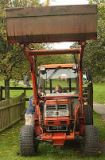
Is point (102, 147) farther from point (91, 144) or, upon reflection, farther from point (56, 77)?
point (56, 77)

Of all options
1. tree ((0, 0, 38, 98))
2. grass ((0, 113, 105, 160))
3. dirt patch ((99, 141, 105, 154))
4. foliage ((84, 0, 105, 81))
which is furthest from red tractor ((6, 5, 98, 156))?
foliage ((84, 0, 105, 81))

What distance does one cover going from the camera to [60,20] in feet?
34.3

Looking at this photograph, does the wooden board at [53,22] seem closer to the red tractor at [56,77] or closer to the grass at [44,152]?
the red tractor at [56,77]

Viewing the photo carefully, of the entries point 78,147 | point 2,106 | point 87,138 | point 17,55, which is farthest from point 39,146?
point 17,55

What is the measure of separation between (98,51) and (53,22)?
11.0 meters

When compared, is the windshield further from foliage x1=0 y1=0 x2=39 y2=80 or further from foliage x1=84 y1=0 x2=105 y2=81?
foliage x1=84 y1=0 x2=105 y2=81

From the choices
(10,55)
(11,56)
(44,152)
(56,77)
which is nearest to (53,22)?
(44,152)

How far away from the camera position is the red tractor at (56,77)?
1046 centimetres

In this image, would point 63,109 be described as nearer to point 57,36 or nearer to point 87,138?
point 87,138

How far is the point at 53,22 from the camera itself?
10.5m

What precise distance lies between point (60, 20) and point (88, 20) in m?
0.56

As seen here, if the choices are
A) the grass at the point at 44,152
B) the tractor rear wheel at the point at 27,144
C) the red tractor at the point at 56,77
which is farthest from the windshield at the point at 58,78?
the tractor rear wheel at the point at 27,144

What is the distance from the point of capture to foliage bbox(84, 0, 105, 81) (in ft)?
64.8

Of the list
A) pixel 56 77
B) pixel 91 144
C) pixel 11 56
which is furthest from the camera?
pixel 11 56
